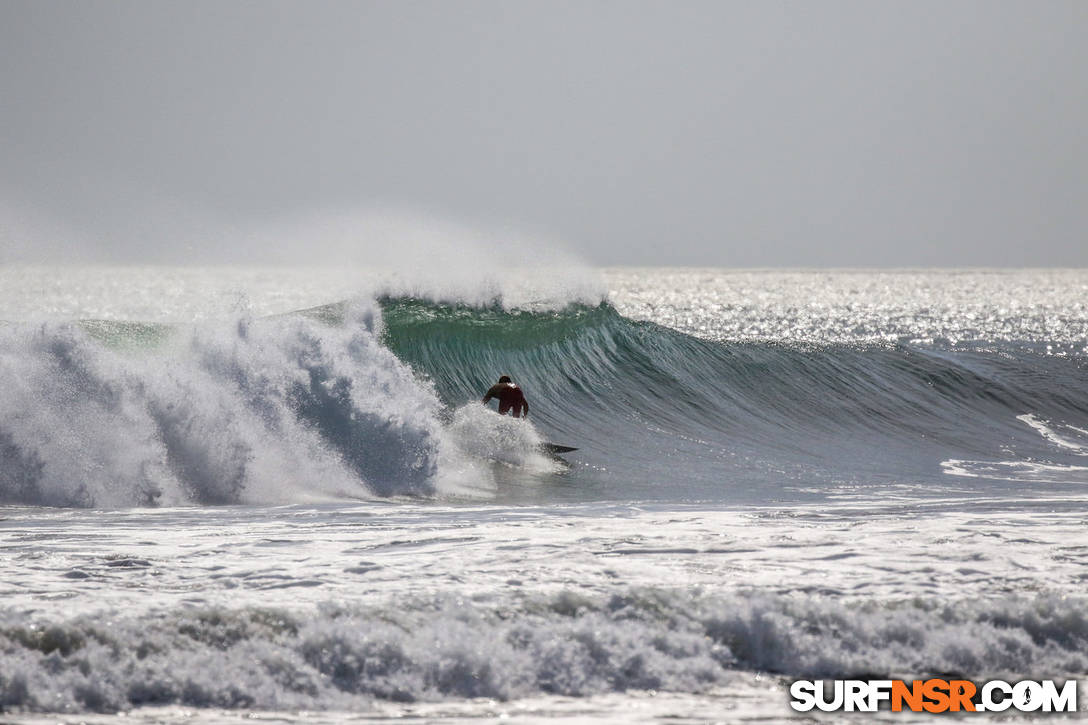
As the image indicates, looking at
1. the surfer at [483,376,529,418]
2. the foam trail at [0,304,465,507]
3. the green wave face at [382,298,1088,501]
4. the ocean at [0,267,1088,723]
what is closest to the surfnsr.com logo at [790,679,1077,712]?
the ocean at [0,267,1088,723]

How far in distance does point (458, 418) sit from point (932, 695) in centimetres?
815

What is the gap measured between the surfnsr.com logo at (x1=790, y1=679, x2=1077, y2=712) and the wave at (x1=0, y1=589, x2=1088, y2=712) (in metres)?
0.13

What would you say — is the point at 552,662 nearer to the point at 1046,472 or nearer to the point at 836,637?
the point at 836,637

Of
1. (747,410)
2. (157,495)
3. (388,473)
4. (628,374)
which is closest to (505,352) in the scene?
(628,374)

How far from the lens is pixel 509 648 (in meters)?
6.04

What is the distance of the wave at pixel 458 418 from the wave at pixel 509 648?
402 cm

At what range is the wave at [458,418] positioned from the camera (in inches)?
411

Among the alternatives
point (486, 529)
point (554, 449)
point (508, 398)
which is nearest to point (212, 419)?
point (486, 529)

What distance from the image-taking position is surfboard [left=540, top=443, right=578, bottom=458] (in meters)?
13.2

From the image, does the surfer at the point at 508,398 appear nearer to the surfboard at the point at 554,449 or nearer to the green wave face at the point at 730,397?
the surfboard at the point at 554,449

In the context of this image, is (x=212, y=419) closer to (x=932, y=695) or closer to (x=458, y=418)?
(x=458, y=418)

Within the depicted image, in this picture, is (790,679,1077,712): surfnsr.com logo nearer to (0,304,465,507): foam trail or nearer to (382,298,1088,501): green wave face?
(382,298,1088,501): green wave face

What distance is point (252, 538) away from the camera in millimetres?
8266

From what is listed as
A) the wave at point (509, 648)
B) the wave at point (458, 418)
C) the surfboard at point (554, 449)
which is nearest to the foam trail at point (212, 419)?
the wave at point (458, 418)
